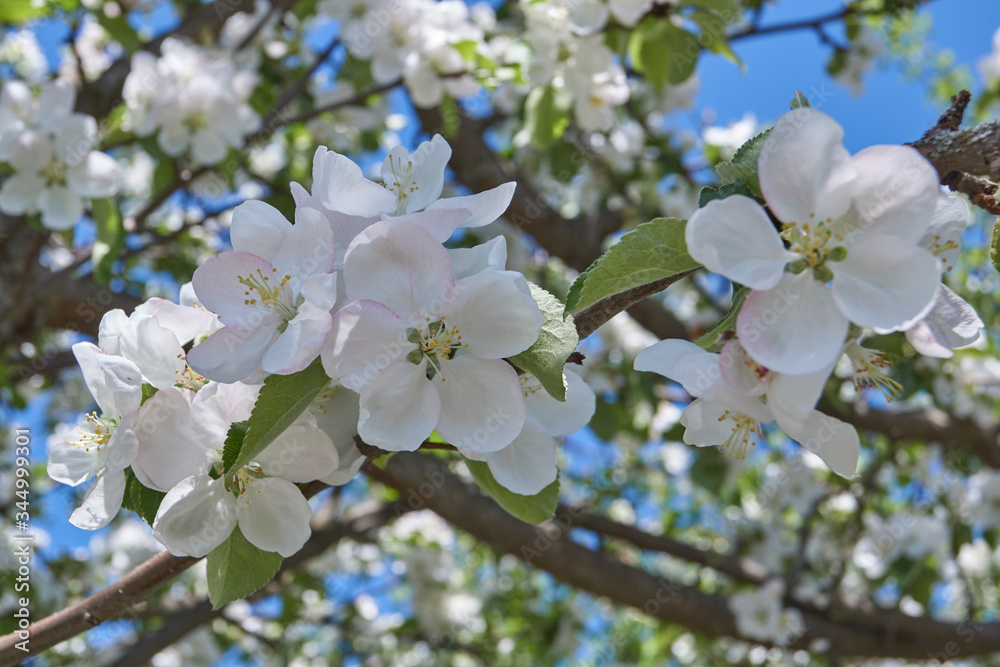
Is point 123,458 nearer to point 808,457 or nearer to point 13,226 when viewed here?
point 13,226

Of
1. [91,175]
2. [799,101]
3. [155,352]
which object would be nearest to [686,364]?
[799,101]

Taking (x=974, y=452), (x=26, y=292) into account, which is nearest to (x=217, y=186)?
(x=26, y=292)

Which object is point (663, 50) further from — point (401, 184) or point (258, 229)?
point (258, 229)

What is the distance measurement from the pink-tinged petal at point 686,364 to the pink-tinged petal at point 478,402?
0.35ft

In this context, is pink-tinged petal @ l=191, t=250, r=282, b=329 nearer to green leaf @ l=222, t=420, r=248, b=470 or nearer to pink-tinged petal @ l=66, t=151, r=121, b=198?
green leaf @ l=222, t=420, r=248, b=470

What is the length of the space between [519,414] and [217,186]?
2771 mm

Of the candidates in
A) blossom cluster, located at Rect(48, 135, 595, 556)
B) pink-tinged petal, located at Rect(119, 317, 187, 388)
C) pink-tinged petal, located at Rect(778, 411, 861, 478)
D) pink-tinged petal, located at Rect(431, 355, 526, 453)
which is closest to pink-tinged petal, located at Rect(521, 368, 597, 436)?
blossom cluster, located at Rect(48, 135, 595, 556)

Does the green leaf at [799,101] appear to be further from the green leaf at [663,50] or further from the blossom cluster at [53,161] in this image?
the blossom cluster at [53,161]

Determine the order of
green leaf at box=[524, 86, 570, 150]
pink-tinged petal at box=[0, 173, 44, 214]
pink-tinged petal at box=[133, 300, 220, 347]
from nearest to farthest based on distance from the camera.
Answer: pink-tinged petal at box=[133, 300, 220, 347] → pink-tinged petal at box=[0, 173, 44, 214] → green leaf at box=[524, 86, 570, 150]

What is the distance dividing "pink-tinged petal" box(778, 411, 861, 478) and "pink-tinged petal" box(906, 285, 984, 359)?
0.28ft

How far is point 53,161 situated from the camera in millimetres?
1812

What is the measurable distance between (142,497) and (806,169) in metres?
0.65

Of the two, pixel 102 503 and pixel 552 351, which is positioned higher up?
pixel 552 351

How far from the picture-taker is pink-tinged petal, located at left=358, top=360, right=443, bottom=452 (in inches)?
24.5
